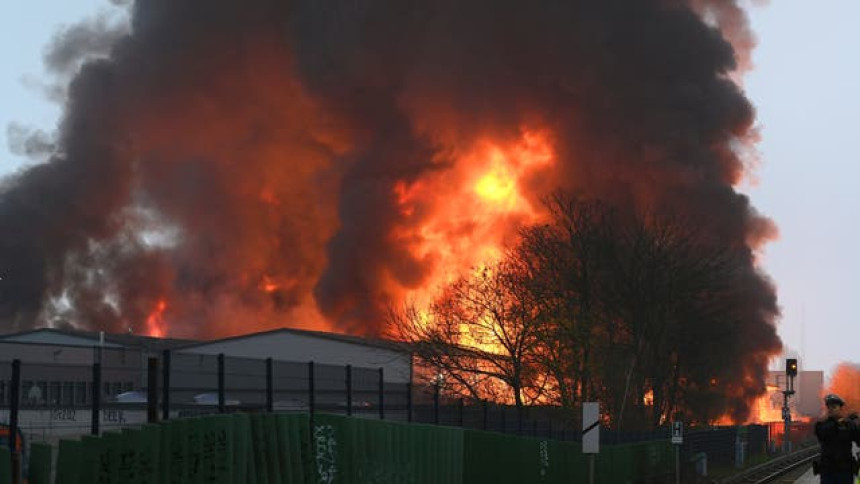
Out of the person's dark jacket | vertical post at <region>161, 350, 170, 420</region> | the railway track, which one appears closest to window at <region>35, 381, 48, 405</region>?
vertical post at <region>161, 350, 170, 420</region>

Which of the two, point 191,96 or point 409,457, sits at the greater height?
point 191,96

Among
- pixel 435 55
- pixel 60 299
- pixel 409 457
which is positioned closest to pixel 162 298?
pixel 60 299

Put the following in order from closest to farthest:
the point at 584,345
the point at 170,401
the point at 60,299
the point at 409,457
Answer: the point at 170,401 < the point at 409,457 < the point at 584,345 < the point at 60,299

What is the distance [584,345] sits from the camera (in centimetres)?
4153

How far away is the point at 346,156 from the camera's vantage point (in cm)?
9138

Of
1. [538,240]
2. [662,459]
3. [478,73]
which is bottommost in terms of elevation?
[662,459]

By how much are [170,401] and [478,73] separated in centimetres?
7118

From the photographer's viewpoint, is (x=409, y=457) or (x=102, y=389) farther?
(x=409, y=457)

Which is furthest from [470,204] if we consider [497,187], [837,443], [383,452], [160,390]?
[160,390]

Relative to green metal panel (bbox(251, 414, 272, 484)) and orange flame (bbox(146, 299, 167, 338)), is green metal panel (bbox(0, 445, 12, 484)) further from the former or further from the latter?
orange flame (bbox(146, 299, 167, 338))

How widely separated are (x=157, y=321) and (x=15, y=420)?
88439mm

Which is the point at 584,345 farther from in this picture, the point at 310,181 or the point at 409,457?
the point at 310,181

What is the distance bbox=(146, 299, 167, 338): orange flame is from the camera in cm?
9625

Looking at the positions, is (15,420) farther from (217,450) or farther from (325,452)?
(325,452)
